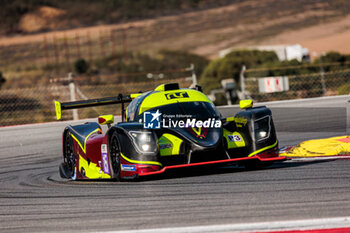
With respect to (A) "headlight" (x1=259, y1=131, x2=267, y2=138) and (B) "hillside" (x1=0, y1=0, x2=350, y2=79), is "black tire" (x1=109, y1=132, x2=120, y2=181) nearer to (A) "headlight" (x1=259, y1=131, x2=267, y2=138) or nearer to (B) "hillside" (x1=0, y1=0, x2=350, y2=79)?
(A) "headlight" (x1=259, y1=131, x2=267, y2=138)

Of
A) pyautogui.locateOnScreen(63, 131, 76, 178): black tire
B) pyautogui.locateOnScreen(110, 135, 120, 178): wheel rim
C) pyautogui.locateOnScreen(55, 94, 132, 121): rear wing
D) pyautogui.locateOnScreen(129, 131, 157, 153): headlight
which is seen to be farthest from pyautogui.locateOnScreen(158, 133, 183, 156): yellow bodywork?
pyautogui.locateOnScreen(63, 131, 76, 178): black tire

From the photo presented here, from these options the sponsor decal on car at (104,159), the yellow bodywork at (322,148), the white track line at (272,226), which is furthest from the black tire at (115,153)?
the white track line at (272,226)

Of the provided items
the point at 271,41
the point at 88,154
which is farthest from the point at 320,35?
the point at 88,154

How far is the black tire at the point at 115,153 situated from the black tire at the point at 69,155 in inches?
75.2

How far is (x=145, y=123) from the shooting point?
827cm

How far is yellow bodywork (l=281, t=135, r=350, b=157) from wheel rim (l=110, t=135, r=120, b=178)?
306 centimetres

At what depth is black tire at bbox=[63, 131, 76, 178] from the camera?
→ 10.4 metres

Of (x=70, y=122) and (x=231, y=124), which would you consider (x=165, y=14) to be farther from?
(x=231, y=124)

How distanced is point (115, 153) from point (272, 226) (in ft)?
12.7

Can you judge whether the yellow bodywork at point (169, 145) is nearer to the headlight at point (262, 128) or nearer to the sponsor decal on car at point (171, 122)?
the sponsor decal on car at point (171, 122)

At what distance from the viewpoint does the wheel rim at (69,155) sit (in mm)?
10484

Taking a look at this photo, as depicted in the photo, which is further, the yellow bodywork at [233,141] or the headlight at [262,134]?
the headlight at [262,134]

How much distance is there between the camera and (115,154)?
8547mm

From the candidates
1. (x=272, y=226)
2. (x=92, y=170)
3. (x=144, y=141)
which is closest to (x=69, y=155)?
(x=92, y=170)
